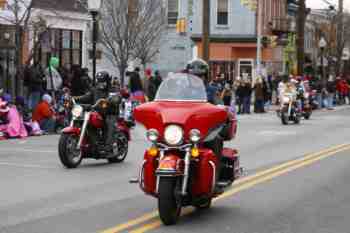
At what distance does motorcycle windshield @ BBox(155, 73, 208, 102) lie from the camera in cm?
1001

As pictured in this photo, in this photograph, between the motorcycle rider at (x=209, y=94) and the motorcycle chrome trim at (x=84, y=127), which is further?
the motorcycle chrome trim at (x=84, y=127)

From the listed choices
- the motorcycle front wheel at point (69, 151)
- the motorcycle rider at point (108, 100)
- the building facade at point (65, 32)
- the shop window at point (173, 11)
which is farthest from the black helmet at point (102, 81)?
the shop window at point (173, 11)

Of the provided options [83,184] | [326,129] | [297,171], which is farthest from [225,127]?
[326,129]

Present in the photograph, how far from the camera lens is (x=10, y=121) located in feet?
71.6

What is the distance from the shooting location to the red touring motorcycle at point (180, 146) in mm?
9312

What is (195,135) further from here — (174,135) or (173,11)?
(173,11)

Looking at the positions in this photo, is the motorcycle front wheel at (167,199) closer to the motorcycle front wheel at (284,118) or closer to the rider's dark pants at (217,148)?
the rider's dark pants at (217,148)

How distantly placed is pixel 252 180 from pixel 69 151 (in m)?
3.44

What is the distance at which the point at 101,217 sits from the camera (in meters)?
10.1

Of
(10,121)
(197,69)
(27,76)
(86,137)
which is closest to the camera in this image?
(197,69)

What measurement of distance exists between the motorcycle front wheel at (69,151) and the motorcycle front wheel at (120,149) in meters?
0.84

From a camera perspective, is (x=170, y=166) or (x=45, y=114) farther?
(x=45, y=114)

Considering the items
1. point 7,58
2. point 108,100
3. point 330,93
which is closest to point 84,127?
point 108,100

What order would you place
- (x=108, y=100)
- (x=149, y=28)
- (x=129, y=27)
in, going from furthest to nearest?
(x=149, y=28), (x=129, y=27), (x=108, y=100)
